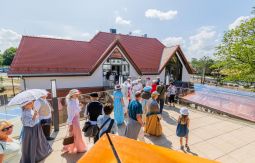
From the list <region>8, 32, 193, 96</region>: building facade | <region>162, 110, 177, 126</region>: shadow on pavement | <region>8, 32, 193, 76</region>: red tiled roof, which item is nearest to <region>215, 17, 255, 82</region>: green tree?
<region>8, 32, 193, 96</region>: building facade

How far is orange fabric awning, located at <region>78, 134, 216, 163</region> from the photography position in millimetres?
1387

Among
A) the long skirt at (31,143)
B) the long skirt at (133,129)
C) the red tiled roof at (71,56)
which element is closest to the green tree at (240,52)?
the red tiled roof at (71,56)

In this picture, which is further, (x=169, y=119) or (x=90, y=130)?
(x=169, y=119)

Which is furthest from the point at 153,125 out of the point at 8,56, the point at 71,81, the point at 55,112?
the point at 8,56

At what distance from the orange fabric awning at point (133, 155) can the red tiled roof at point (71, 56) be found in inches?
540

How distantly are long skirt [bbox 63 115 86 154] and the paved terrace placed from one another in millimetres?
153

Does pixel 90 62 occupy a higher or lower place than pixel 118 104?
higher

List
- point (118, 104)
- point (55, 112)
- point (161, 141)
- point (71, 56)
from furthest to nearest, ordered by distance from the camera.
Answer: point (71, 56)
point (118, 104)
point (55, 112)
point (161, 141)

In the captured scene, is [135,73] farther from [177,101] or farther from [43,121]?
[43,121]

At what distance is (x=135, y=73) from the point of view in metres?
17.3

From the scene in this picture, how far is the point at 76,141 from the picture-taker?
4.21m

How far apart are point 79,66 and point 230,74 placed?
48.4 feet

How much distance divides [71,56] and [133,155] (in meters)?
15.6

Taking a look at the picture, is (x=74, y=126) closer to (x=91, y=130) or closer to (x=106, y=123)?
(x=91, y=130)
